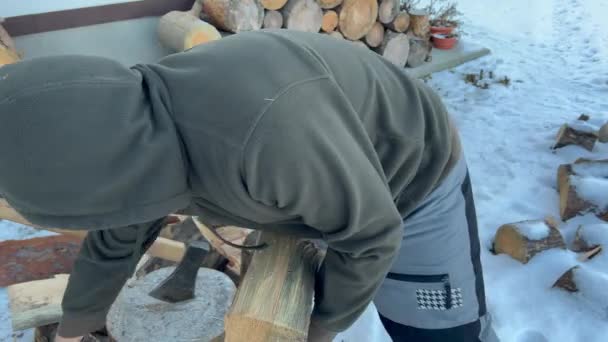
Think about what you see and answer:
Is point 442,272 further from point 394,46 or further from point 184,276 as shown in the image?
point 394,46

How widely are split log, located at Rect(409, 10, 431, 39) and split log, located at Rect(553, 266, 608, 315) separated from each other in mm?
3213

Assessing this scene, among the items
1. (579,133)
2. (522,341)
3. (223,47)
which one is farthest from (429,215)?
(579,133)

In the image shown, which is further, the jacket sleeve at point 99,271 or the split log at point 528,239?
the split log at point 528,239

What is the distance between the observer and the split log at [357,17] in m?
4.33

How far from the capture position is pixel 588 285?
2.28 metres

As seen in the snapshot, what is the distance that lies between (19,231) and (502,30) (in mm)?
5664

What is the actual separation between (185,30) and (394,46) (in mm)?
2107

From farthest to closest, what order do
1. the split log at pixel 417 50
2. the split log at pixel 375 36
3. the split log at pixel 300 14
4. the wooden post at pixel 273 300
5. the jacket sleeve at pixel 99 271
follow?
the split log at pixel 417 50 → the split log at pixel 375 36 → the split log at pixel 300 14 → the jacket sleeve at pixel 99 271 → the wooden post at pixel 273 300

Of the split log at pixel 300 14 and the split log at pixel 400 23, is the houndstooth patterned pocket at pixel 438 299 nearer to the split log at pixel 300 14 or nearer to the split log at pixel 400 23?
the split log at pixel 300 14

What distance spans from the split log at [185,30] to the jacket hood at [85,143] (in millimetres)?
2614

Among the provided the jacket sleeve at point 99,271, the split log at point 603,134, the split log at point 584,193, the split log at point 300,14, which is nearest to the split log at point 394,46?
the split log at point 300,14

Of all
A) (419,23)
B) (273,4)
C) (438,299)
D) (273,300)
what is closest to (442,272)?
(438,299)

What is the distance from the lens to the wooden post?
0.91 m

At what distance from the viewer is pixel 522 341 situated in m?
2.11
